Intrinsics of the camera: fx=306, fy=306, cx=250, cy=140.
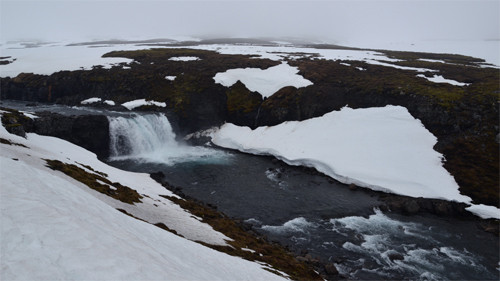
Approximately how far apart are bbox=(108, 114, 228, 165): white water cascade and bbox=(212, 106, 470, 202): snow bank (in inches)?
197

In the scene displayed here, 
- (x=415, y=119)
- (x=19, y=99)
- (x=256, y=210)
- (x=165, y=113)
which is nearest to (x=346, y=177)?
(x=256, y=210)

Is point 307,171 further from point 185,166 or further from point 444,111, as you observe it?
point 444,111

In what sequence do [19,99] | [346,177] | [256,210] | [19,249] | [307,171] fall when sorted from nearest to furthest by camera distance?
[19,249] < [256,210] < [346,177] < [307,171] < [19,99]

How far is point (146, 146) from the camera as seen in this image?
135ft

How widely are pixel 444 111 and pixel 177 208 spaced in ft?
115

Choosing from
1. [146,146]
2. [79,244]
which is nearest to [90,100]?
[146,146]

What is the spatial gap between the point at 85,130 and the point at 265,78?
30.0 metres

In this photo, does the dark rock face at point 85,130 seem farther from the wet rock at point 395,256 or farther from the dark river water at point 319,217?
the wet rock at point 395,256

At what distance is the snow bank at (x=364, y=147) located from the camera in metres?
31.1

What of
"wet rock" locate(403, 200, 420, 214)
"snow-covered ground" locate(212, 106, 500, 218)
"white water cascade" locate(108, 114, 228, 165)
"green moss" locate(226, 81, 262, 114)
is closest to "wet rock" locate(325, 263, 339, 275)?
"wet rock" locate(403, 200, 420, 214)

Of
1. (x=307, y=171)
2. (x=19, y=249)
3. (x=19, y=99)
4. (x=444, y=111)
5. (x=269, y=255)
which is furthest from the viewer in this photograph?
(x=19, y=99)

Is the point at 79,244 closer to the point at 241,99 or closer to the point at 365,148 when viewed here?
the point at 365,148

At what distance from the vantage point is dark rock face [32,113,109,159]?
37219mm

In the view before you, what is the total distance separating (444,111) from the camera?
38594mm
